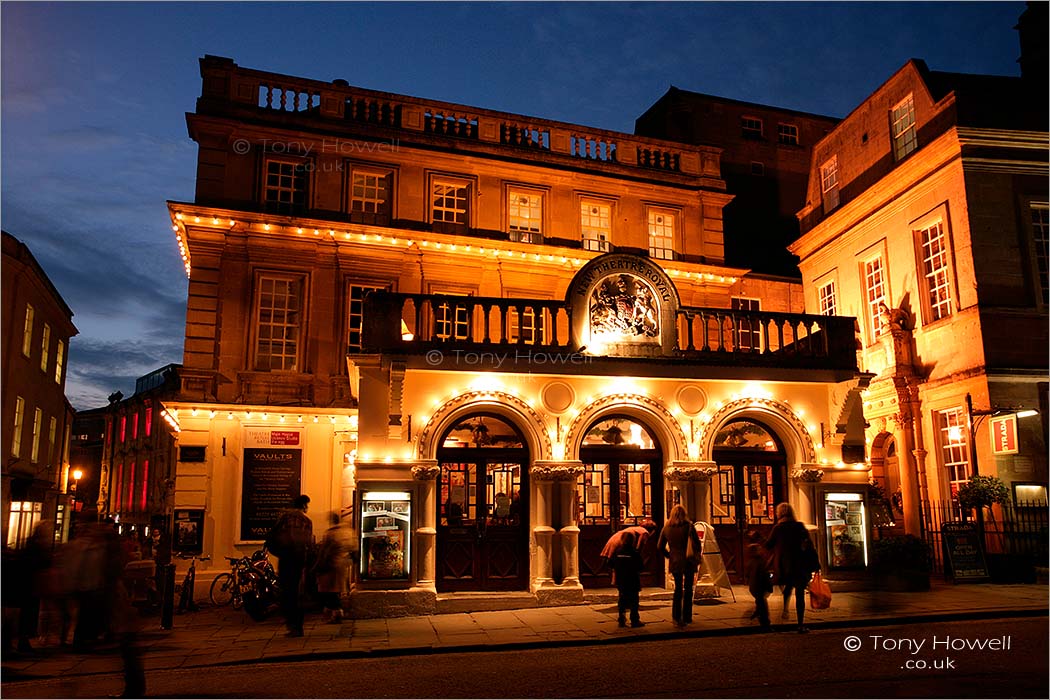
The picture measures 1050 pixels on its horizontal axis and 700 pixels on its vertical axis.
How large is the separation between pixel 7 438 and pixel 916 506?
23756 millimetres

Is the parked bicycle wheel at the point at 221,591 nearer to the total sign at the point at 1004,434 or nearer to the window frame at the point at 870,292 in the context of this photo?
the total sign at the point at 1004,434

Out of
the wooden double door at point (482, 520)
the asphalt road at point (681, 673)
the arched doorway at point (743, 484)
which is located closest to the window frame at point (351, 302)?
the wooden double door at point (482, 520)

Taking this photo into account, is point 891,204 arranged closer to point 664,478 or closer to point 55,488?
point 664,478

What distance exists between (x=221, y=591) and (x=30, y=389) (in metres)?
12.2

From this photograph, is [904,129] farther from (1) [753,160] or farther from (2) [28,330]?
(2) [28,330]

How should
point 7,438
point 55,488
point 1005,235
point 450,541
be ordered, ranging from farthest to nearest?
1. point 55,488
2. point 7,438
3. point 1005,235
4. point 450,541

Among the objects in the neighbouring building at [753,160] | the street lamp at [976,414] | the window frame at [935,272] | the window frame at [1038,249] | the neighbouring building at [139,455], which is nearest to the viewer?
the street lamp at [976,414]

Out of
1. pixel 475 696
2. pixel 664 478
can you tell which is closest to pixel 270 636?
pixel 475 696

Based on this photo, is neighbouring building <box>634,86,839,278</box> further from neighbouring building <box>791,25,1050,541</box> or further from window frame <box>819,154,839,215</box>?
neighbouring building <box>791,25,1050,541</box>

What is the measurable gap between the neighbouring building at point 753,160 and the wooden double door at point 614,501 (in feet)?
48.2

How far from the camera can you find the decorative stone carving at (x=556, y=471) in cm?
1430

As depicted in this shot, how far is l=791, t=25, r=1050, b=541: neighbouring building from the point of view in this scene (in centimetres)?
1645

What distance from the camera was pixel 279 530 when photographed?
12.4 m

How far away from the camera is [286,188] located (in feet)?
65.7
